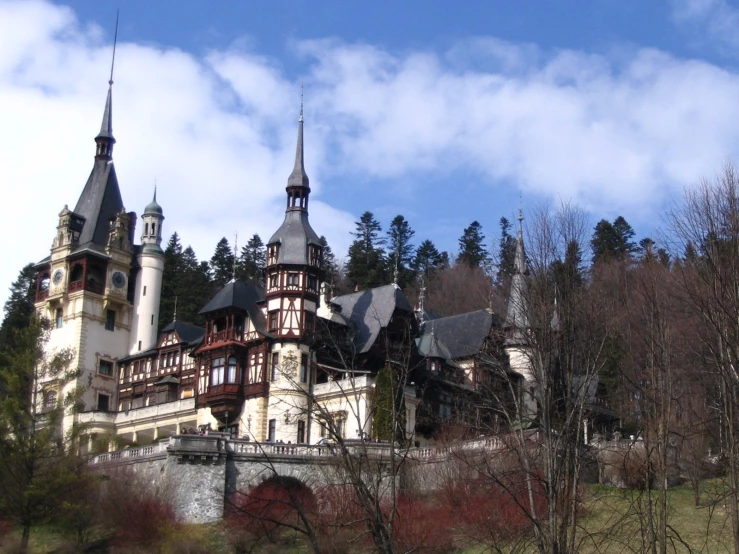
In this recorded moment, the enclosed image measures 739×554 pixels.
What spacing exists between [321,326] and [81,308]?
767 inches

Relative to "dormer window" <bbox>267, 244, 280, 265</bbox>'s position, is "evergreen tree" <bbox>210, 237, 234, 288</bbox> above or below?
above

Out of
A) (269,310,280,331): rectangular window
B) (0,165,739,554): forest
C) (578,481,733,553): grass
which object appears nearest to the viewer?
(0,165,739,554): forest

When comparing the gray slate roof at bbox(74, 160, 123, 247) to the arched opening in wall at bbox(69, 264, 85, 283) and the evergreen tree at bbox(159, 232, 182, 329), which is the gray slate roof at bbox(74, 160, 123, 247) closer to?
the arched opening in wall at bbox(69, 264, 85, 283)

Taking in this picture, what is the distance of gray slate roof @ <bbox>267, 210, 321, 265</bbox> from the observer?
54.2 meters

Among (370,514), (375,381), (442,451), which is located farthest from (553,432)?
(375,381)

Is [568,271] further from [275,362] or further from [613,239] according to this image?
[613,239]

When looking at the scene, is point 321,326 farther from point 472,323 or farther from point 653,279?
point 653,279

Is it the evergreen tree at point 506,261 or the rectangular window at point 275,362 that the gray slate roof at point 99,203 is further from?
the evergreen tree at point 506,261

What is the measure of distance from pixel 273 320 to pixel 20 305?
33880mm

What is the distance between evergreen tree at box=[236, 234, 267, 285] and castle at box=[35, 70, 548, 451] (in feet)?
53.7

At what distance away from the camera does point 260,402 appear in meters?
53.0

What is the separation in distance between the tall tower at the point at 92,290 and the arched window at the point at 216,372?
10891 millimetres

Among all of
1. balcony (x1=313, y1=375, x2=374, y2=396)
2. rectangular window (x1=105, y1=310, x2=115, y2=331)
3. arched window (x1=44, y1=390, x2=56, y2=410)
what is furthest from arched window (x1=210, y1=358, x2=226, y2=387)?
rectangular window (x1=105, y1=310, x2=115, y2=331)

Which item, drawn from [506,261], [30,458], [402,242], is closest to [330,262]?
[402,242]
